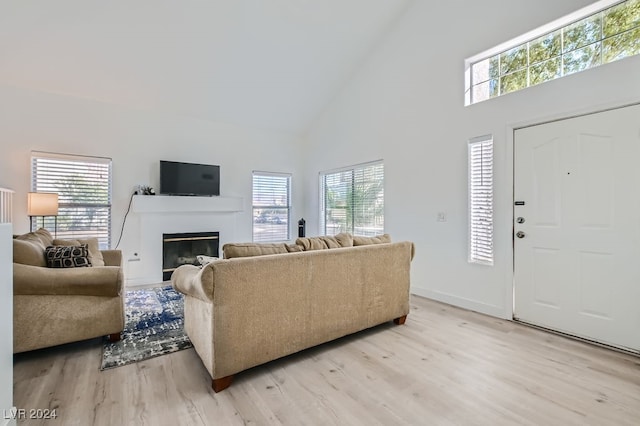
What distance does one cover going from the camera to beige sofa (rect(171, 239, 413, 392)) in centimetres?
188

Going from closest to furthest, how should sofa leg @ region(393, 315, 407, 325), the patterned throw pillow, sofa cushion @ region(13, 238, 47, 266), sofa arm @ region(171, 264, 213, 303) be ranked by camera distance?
1. sofa arm @ region(171, 264, 213, 303)
2. sofa cushion @ region(13, 238, 47, 266)
3. the patterned throw pillow
4. sofa leg @ region(393, 315, 407, 325)

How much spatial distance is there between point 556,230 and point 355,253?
193 centimetres

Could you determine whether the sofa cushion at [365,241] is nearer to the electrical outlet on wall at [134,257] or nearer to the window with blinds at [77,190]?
the electrical outlet on wall at [134,257]

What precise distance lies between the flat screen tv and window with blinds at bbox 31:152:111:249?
2.48ft

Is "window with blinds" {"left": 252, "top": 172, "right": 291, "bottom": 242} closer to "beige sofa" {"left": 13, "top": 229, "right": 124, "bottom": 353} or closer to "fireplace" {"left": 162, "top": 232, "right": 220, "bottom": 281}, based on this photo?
"fireplace" {"left": 162, "top": 232, "right": 220, "bottom": 281}

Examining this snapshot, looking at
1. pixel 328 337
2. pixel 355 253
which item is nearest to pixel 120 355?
pixel 328 337

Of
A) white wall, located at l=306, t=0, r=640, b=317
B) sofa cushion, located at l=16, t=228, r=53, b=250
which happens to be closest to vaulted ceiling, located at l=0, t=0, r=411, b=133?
white wall, located at l=306, t=0, r=640, b=317

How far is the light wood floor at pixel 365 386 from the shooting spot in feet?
5.39

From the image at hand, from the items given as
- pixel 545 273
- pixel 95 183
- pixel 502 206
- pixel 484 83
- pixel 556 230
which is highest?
pixel 484 83

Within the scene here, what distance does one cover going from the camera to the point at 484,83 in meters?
3.47

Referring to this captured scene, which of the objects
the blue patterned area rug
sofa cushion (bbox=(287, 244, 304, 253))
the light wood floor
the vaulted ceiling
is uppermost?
the vaulted ceiling

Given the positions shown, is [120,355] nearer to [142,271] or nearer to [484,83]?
[142,271]

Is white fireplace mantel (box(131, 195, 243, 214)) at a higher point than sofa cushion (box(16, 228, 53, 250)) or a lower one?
higher

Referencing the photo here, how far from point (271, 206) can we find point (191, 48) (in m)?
3.00
